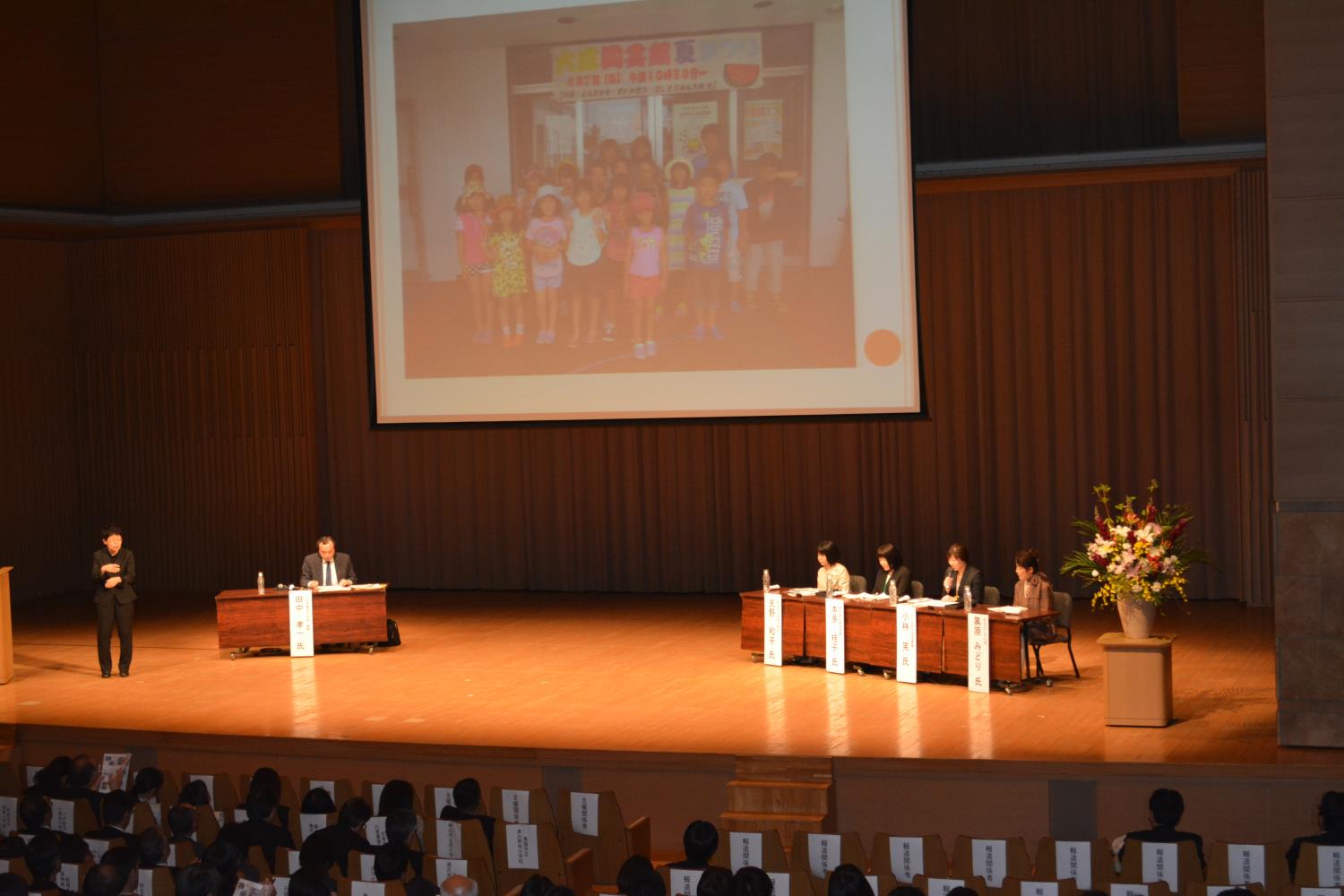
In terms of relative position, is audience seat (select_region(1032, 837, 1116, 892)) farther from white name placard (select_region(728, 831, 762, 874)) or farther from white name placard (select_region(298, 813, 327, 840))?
white name placard (select_region(298, 813, 327, 840))

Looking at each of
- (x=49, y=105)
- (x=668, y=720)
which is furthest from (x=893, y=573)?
(x=49, y=105)

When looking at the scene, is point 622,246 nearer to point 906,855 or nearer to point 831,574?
point 831,574

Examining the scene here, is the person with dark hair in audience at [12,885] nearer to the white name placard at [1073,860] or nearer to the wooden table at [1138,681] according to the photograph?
the white name placard at [1073,860]

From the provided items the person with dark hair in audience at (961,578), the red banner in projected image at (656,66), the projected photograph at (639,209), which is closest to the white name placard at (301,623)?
the projected photograph at (639,209)

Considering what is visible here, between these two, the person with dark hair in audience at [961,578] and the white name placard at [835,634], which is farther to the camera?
the white name placard at [835,634]

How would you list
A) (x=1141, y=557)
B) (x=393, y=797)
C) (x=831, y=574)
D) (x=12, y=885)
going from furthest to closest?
(x=831, y=574)
(x=1141, y=557)
(x=393, y=797)
(x=12, y=885)

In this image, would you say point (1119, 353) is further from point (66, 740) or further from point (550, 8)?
point (66, 740)

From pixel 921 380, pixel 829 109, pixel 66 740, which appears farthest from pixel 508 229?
pixel 66 740

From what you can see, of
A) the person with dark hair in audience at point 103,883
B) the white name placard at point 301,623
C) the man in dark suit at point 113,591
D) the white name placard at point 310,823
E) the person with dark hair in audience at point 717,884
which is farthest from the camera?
the white name placard at point 301,623

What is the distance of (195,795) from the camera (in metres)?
6.65

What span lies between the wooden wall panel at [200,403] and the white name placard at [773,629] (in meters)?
6.61

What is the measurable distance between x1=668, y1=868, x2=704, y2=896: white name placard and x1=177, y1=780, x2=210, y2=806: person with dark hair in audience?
2.38m

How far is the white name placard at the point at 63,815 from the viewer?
6.62 m

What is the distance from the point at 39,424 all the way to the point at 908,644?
10.4m
